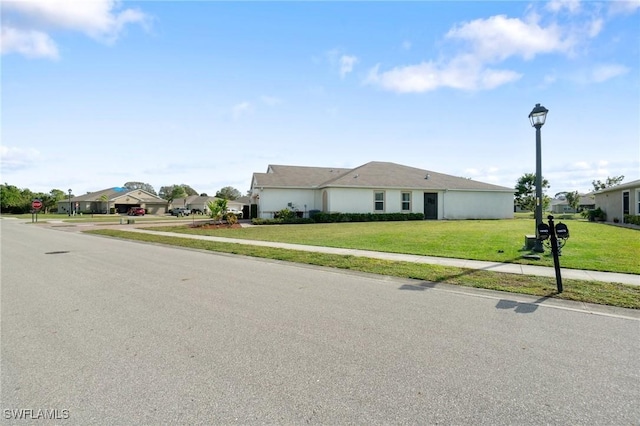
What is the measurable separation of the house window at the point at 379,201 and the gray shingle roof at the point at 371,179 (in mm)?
733

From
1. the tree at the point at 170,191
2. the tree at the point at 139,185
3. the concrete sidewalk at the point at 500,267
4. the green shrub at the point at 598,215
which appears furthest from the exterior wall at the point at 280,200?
the tree at the point at 139,185

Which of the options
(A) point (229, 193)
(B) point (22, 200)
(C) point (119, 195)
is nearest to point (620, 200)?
(C) point (119, 195)

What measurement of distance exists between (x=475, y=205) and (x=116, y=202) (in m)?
64.8

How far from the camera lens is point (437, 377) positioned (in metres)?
3.28

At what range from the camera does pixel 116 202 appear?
68.1 metres

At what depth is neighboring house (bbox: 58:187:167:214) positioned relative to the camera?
6838 centimetres

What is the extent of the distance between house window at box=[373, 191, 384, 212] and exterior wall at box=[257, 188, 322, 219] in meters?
4.74

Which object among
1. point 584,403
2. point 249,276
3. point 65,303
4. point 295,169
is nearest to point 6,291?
point 65,303

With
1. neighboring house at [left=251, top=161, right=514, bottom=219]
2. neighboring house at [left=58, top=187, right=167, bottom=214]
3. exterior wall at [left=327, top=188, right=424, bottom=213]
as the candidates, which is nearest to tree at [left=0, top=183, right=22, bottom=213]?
neighboring house at [left=58, top=187, right=167, bottom=214]

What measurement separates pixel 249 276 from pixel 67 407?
5161mm

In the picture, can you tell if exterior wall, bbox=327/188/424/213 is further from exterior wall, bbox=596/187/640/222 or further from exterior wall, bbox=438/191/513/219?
exterior wall, bbox=596/187/640/222

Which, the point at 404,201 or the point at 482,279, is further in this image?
the point at 404,201

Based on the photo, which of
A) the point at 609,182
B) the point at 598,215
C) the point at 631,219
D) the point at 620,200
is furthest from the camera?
the point at 609,182

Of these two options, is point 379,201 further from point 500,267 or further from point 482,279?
point 482,279
